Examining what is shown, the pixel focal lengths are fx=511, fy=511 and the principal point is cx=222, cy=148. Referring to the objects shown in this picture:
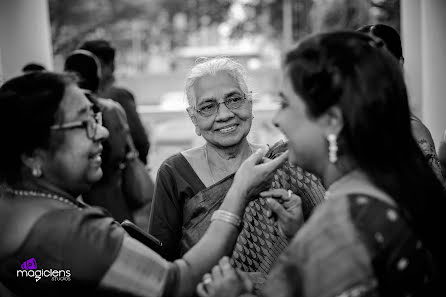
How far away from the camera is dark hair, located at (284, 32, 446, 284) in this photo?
5.12 feet

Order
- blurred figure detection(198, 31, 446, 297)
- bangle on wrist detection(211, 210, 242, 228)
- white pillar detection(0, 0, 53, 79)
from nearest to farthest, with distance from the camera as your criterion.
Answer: blurred figure detection(198, 31, 446, 297), bangle on wrist detection(211, 210, 242, 228), white pillar detection(0, 0, 53, 79)

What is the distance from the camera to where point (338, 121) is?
1637 mm

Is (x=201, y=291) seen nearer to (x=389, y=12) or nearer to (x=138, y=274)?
(x=138, y=274)

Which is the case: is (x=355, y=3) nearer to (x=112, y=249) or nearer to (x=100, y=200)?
(x=100, y=200)

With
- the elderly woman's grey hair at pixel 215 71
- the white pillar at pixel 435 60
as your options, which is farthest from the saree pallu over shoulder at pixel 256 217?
the white pillar at pixel 435 60

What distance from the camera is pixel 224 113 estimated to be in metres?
2.83

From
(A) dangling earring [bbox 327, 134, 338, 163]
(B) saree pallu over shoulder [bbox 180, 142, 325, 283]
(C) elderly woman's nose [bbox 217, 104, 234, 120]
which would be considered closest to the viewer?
(A) dangling earring [bbox 327, 134, 338, 163]

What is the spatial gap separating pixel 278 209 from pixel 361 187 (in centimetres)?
71

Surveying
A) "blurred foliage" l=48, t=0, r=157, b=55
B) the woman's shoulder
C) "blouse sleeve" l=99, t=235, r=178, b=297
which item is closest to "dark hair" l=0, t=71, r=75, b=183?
"blouse sleeve" l=99, t=235, r=178, b=297

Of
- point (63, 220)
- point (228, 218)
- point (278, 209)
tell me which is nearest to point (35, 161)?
point (63, 220)

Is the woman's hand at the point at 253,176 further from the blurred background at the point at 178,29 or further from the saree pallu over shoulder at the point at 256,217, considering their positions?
the blurred background at the point at 178,29

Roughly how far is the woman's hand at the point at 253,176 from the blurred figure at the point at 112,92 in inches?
114

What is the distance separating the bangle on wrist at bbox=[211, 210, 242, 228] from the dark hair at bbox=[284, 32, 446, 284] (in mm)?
613

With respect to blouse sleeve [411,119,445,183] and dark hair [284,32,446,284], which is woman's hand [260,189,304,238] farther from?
blouse sleeve [411,119,445,183]
